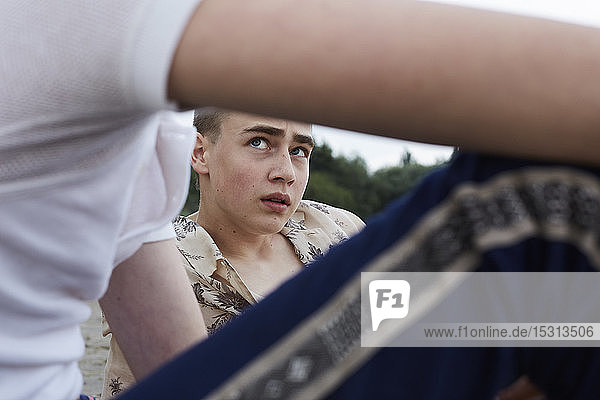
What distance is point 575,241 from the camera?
0.71 m

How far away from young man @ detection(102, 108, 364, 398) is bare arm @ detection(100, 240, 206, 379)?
148 cm

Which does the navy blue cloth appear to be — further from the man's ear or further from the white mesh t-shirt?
the man's ear

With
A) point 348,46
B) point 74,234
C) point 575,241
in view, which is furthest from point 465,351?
point 74,234

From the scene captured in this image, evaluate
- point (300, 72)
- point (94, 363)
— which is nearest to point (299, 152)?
point (300, 72)

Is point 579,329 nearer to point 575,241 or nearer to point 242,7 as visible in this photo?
point 575,241

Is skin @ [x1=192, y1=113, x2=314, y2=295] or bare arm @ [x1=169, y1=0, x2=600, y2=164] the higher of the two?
skin @ [x1=192, y1=113, x2=314, y2=295]

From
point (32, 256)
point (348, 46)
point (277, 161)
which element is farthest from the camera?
point (277, 161)

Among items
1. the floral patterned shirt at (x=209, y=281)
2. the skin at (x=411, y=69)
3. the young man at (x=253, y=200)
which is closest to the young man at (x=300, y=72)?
the skin at (x=411, y=69)

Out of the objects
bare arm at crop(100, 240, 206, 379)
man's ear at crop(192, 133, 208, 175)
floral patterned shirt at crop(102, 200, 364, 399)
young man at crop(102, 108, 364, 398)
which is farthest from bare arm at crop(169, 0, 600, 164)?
man's ear at crop(192, 133, 208, 175)

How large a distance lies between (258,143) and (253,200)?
0.24 metres

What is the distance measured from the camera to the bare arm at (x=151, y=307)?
53.3 inches

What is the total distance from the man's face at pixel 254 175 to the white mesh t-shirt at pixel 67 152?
1916 millimetres

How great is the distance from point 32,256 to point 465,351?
1.71 ft

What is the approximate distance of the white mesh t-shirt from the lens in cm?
72
